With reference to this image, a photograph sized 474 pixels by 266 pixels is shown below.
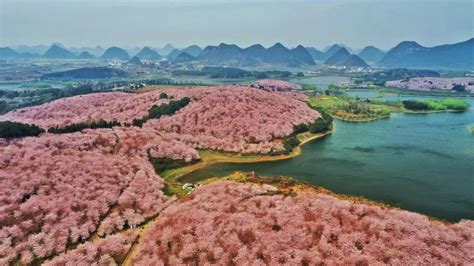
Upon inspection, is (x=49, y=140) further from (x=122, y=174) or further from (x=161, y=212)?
(x=161, y=212)

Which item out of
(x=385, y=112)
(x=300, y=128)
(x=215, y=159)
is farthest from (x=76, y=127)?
(x=385, y=112)

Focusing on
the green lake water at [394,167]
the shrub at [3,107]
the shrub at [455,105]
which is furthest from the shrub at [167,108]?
the shrub at [455,105]

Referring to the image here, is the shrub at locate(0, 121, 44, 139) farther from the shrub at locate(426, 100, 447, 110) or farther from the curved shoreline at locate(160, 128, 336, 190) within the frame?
the shrub at locate(426, 100, 447, 110)

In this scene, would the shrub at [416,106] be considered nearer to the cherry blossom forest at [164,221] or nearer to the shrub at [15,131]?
the cherry blossom forest at [164,221]

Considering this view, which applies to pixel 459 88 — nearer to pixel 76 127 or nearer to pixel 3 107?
pixel 76 127

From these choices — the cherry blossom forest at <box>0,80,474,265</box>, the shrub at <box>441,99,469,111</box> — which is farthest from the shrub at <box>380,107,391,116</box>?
the cherry blossom forest at <box>0,80,474,265</box>
